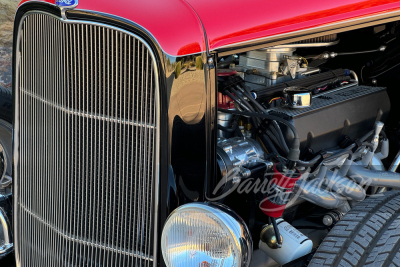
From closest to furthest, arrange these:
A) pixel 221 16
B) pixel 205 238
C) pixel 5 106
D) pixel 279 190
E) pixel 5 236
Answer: pixel 205 238
pixel 221 16
pixel 279 190
pixel 5 236
pixel 5 106

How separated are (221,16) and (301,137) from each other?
2.47 feet

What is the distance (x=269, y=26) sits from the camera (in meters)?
1.53

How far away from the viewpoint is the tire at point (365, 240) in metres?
1.43

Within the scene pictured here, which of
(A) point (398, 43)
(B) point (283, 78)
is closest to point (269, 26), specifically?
(B) point (283, 78)

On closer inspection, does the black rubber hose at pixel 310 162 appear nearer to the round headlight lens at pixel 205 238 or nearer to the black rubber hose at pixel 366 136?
the black rubber hose at pixel 366 136

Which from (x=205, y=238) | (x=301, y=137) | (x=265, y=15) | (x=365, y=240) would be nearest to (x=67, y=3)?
(x=265, y=15)

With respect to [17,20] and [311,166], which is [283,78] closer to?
[311,166]

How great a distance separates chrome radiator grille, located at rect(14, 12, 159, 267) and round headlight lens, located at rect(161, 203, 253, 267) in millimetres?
135

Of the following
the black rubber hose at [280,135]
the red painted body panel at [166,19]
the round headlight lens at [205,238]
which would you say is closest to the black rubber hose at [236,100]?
the black rubber hose at [280,135]

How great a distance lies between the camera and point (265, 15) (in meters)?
1.53

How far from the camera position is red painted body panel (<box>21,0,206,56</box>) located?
134cm

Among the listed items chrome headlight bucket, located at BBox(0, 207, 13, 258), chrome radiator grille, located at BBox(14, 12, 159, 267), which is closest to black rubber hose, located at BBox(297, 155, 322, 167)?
chrome radiator grille, located at BBox(14, 12, 159, 267)

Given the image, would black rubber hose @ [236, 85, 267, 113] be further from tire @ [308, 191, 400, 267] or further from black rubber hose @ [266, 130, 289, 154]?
tire @ [308, 191, 400, 267]

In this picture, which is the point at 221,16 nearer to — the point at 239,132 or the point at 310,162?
the point at 239,132
